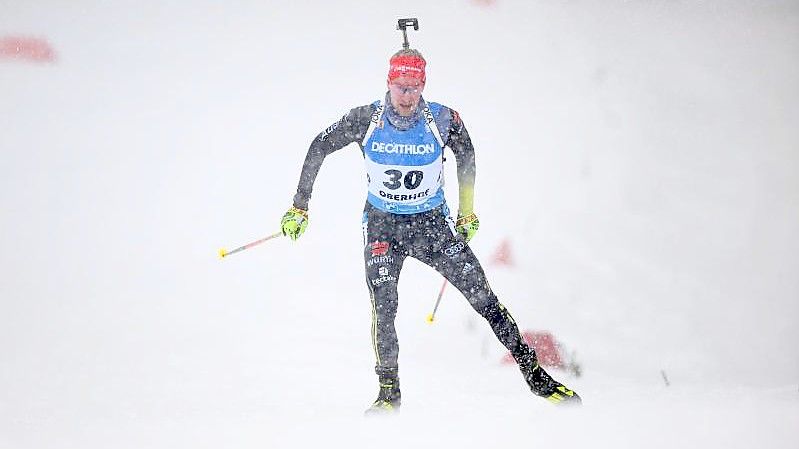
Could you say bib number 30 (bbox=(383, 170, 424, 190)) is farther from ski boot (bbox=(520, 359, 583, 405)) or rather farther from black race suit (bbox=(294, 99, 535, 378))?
ski boot (bbox=(520, 359, 583, 405))

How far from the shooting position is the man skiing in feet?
13.2

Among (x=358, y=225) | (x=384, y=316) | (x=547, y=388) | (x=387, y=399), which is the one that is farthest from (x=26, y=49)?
(x=547, y=388)

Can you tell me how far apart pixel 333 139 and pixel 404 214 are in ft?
2.24

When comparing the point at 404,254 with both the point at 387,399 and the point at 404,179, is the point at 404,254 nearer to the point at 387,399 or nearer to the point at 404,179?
the point at 404,179

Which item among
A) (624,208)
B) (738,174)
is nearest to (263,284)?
(624,208)

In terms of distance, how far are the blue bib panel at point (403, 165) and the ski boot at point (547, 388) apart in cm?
124

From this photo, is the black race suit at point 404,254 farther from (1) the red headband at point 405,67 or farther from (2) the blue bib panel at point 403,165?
(1) the red headband at point 405,67

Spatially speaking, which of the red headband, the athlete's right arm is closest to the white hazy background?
the athlete's right arm

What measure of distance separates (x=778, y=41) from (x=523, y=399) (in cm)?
1046

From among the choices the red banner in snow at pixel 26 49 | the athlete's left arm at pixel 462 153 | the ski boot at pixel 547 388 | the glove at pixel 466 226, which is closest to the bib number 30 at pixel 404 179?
the athlete's left arm at pixel 462 153

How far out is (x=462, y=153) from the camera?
172 inches

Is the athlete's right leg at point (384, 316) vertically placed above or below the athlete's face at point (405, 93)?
below

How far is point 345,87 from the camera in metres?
11.0

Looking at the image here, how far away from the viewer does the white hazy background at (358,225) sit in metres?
4.55
